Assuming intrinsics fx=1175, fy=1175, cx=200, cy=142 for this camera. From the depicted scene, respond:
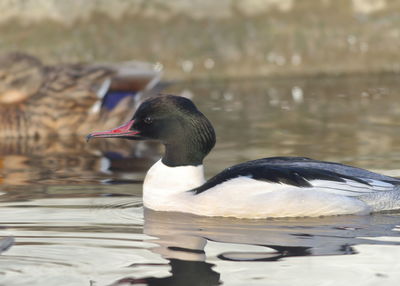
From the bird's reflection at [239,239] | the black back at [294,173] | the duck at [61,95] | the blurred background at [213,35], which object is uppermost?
the blurred background at [213,35]

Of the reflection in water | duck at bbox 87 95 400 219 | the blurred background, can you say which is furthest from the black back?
the blurred background

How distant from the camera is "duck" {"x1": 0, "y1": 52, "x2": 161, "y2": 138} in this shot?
1186 cm

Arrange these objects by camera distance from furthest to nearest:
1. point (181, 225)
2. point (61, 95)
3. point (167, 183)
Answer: point (61, 95), point (167, 183), point (181, 225)

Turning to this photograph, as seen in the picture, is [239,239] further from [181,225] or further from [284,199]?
[284,199]

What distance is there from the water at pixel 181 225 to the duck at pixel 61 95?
0.34m

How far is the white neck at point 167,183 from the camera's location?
754cm

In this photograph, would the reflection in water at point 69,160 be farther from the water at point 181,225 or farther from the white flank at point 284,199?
the white flank at point 284,199

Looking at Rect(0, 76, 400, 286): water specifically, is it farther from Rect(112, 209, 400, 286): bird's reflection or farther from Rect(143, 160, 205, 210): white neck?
Rect(143, 160, 205, 210): white neck

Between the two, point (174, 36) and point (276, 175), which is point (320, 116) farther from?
point (276, 175)

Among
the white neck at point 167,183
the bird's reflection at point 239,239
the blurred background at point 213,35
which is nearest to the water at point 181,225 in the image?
the bird's reflection at point 239,239

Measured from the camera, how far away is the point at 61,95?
1199 cm

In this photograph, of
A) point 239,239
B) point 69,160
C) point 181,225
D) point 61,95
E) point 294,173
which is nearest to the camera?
point 239,239

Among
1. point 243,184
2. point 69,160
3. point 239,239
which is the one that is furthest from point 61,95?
point 239,239

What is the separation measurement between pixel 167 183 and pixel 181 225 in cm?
56
